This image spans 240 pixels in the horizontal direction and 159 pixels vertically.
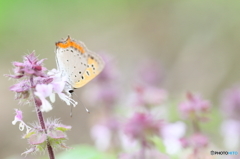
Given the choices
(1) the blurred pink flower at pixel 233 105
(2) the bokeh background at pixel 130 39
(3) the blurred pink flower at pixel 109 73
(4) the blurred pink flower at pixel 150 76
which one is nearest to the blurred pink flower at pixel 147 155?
(1) the blurred pink flower at pixel 233 105

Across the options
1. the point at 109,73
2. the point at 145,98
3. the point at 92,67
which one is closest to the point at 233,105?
the point at 145,98

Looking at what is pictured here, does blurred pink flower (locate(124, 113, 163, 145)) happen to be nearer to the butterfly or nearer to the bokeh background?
the butterfly

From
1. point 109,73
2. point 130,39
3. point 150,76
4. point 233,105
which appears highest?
point 130,39

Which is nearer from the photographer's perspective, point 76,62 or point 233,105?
point 76,62

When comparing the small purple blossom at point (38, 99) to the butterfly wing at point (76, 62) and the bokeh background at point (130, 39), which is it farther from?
the bokeh background at point (130, 39)

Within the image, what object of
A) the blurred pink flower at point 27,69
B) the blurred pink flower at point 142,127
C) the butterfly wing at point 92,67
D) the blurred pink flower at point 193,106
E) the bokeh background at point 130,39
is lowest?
the blurred pink flower at point 142,127

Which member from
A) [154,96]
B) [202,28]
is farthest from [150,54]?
[154,96]

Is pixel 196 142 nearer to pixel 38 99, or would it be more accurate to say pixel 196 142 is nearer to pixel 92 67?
pixel 92 67

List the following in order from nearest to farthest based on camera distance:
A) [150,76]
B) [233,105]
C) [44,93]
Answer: [44,93]
[233,105]
[150,76]
